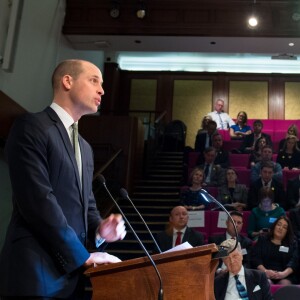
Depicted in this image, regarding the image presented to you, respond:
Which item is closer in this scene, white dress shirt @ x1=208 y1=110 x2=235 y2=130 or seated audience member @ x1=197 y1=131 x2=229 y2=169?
seated audience member @ x1=197 y1=131 x2=229 y2=169

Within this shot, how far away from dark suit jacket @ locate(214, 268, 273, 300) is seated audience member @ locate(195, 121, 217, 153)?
13.3 feet

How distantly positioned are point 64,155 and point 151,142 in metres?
6.89

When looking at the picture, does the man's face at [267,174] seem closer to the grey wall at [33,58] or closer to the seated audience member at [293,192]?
the seated audience member at [293,192]

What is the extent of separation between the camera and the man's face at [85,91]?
153 cm

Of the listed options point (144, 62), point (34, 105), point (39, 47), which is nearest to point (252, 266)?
point (34, 105)

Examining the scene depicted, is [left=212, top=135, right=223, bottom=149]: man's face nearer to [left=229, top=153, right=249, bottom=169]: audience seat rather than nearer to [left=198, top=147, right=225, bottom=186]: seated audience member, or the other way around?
[left=229, top=153, right=249, bottom=169]: audience seat

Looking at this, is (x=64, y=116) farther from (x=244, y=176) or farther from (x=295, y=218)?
(x=244, y=176)

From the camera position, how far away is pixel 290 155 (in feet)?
22.3

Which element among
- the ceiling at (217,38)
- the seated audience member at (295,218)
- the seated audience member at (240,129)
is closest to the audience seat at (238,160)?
the seated audience member at (240,129)

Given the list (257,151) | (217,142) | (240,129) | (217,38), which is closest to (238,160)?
(257,151)

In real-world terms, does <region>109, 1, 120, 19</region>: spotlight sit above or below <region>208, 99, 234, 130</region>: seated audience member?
above

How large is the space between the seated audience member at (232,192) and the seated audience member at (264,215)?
0.49 metres

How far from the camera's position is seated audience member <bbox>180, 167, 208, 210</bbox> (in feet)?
18.5

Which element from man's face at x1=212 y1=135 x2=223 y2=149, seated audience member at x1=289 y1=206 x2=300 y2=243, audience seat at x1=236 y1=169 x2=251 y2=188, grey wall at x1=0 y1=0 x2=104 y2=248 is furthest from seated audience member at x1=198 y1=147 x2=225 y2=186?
grey wall at x1=0 y1=0 x2=104 y2=248
